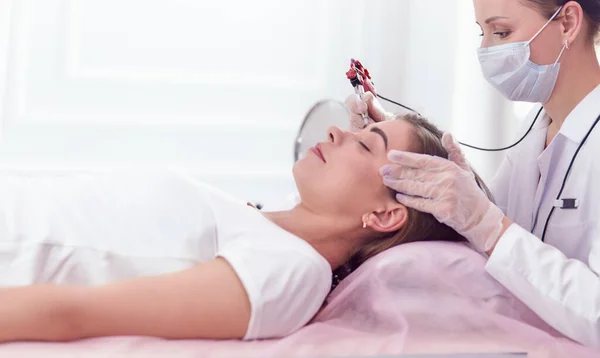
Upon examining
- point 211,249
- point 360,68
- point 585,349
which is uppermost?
point 360,68

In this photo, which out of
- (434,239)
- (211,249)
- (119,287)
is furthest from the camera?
(434,239)

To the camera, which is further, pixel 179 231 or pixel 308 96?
pixel 308 96

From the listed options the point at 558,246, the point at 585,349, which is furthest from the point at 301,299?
the point at 558,246

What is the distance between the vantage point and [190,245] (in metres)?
1.23

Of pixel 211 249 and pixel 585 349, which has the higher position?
pixel 211 249

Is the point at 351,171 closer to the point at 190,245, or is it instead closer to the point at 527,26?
the point at 190,245

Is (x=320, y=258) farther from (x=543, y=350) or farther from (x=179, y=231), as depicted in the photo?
(x=543, y=350)

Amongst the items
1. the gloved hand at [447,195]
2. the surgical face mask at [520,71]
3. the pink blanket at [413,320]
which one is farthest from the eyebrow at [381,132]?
the surgical face mask at [520,71]

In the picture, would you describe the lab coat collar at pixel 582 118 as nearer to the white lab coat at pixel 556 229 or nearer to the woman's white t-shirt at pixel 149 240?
the white lab coat at pixel 556 229

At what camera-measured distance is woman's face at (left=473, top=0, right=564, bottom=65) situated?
1510mm

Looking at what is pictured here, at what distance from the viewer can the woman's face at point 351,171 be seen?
1.34 metres

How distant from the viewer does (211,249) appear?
1.25 meters

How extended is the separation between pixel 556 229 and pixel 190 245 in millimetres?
820

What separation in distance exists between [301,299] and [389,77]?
1.76 meters
